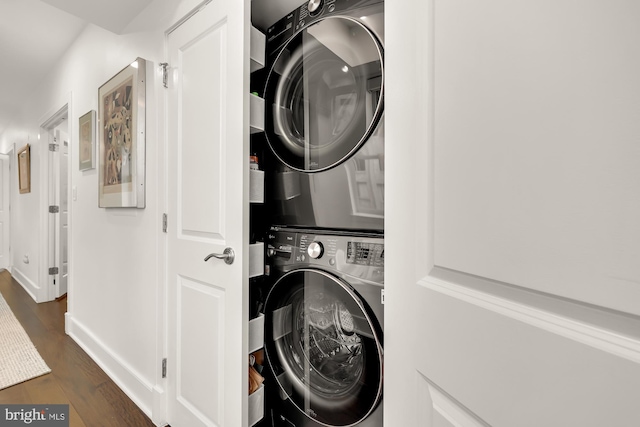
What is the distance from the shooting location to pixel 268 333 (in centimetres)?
120

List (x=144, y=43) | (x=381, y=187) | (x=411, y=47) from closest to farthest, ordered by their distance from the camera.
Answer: (x=411, y=47), (x=381, y=187), (x=144, y=43)

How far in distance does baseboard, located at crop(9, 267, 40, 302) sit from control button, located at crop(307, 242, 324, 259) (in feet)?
13.4

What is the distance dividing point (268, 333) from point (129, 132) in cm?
139

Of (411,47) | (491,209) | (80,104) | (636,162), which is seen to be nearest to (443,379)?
(491,209)

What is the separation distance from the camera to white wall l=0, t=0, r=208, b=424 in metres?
1.50

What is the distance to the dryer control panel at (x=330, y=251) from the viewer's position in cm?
89

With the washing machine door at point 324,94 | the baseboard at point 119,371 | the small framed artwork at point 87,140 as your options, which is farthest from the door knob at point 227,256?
the small framed artwork at point 87,140

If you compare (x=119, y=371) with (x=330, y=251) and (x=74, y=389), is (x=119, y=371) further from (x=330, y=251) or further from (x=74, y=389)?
(x=330, y=251)

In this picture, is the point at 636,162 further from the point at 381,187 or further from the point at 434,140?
the point at 381,187

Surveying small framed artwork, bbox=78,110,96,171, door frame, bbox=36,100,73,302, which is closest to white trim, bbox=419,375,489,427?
small framed artwork, bbox=78,110,96,171

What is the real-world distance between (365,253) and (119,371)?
187cm

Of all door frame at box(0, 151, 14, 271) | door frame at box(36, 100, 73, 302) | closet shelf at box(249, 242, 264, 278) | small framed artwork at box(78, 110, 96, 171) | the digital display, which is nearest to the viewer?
the digital display

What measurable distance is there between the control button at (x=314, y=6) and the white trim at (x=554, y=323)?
1022 millimetres

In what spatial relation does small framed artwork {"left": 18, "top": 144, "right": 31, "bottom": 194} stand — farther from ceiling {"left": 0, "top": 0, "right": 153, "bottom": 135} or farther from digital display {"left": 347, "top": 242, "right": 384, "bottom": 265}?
digital display {"left": 347, "top": 242, "right": 384, "bottom": 265}
